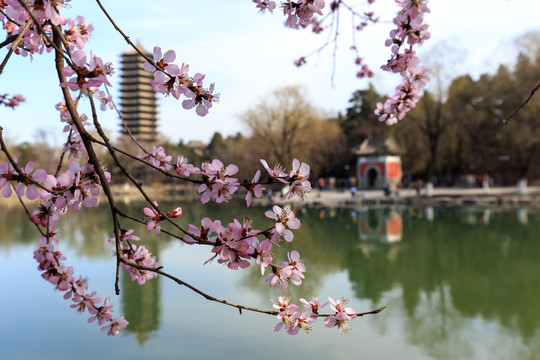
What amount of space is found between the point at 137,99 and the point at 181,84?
46.5 metres

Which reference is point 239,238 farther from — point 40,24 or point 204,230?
point 40,24

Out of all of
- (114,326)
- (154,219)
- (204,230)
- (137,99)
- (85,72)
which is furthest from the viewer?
(137,99)

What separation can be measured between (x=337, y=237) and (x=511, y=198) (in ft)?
29.3

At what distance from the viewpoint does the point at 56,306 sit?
654 centimetres

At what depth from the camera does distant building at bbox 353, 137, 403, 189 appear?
24312 mm

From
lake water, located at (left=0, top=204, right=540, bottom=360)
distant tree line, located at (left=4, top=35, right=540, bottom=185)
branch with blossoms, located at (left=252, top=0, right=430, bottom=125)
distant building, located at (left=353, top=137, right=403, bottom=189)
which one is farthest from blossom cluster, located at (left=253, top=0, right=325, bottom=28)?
distant building, located at (left=353, top=137, right=403, bottom=189)

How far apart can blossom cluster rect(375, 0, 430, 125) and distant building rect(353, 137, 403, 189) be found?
22342 mm

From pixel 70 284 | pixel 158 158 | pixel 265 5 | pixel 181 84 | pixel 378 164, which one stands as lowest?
pixel 70 284

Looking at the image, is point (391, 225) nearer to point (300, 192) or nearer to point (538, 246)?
point (538, 246)

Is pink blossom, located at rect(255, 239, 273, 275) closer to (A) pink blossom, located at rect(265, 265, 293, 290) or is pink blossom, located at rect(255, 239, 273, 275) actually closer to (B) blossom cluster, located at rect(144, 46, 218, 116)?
(A) pink blossom, located at rect(265, 265, 293, 290)

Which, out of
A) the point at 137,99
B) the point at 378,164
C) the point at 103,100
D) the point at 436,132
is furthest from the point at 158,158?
the point at 137,99

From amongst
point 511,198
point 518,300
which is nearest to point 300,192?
point 518,300

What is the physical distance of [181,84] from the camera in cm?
113

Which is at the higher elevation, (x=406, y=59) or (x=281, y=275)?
(x=406, y=59)
